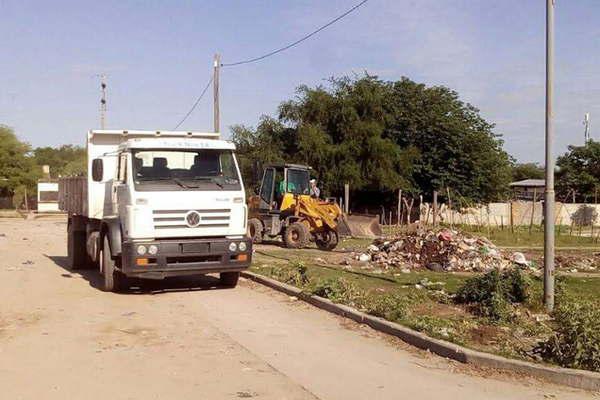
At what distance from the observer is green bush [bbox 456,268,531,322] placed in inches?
394

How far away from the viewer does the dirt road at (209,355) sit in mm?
6617

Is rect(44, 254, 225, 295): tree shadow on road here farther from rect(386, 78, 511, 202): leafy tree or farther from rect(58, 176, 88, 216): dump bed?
rect(386, 78, 511, 202): leafy tree

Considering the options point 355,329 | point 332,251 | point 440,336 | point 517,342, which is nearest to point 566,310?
point 517,342

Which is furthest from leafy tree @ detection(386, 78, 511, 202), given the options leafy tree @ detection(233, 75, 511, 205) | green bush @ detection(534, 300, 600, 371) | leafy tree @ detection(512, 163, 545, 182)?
leafy tree @ detection(512, 163, 545, 182)

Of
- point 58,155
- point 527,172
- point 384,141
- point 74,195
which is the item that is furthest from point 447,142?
point 58,155

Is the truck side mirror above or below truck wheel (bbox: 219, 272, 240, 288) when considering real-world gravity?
above

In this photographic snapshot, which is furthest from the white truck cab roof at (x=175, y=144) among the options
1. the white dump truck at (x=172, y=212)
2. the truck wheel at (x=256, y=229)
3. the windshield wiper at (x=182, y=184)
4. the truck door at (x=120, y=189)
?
the truck wheel at (x=256, y=229)

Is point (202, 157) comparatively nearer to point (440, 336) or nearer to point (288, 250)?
point (440, 336)

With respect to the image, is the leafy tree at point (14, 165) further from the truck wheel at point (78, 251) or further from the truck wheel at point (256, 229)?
the truck wheel at point (78, 251)

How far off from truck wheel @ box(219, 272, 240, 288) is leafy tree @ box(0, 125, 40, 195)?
56658 millimetres

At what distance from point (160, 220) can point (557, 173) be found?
56.8 metres

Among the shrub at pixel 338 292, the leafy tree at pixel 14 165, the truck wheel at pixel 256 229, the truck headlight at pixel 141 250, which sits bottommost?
the shrub at pixel 338 292

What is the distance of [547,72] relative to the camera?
33.3 ft

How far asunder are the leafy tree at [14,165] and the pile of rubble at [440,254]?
178ft
